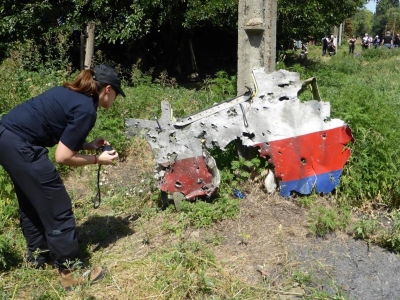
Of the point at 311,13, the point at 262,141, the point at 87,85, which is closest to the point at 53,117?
the point at 87,85

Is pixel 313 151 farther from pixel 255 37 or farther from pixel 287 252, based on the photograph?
pixel 255 37

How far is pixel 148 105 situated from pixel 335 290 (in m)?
4.24

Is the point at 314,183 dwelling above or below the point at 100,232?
above

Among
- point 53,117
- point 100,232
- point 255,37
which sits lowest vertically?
point 100,232

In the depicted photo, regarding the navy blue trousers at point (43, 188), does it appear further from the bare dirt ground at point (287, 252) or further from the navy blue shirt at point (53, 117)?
the bare dirt ground at point (287, 252)

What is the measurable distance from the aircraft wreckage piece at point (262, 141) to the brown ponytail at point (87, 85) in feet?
3.89

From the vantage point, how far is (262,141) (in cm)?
434

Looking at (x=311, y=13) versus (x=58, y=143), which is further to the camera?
(x=311, y=13)

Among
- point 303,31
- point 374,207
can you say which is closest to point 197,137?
point 374,207

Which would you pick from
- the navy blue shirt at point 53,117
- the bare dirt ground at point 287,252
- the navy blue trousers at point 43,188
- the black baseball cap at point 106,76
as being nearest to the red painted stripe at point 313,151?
the bare dirt ground at point 287,252

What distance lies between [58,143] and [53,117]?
179 mm

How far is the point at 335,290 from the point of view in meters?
3.24

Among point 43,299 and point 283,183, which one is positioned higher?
point 283,183

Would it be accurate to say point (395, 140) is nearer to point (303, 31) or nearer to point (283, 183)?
point (283, 183)
